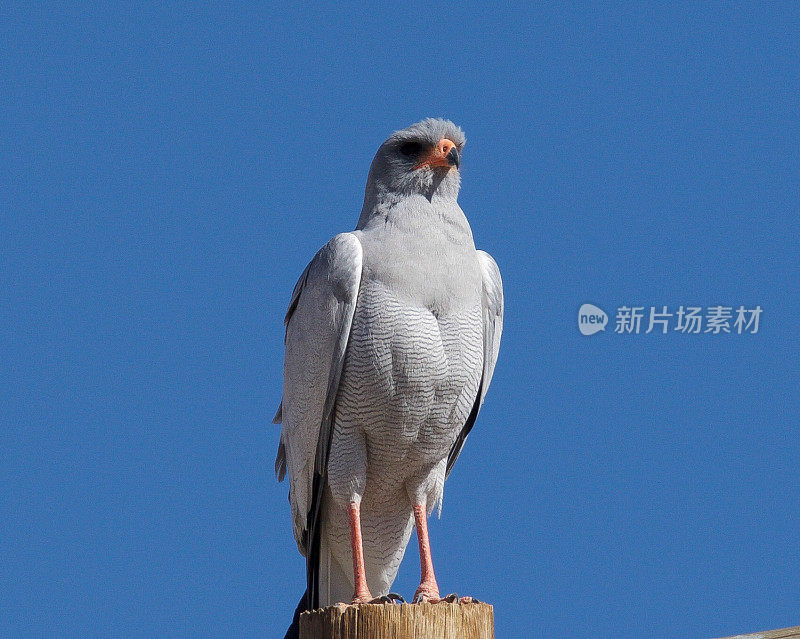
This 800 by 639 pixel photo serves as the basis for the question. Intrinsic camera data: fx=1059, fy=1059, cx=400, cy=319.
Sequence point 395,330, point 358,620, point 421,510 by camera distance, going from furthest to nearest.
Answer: point 421,510 → point 395,330 → point 358,620

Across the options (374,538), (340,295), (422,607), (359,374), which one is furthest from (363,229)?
(422,607)

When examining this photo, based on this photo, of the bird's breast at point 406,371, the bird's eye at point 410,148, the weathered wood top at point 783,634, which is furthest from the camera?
the bird's eye at point 410,148

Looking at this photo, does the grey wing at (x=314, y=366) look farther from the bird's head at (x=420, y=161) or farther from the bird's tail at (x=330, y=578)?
the bird's head at (x=420, y=161)

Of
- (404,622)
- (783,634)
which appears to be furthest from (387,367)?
(783,634)

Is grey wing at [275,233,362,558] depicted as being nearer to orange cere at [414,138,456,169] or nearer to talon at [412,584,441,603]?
orange cere at [414,138,456,169]

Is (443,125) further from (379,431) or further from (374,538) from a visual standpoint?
(374,538)

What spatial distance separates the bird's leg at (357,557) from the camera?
6750 mm

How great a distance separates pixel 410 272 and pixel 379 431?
1.08 m

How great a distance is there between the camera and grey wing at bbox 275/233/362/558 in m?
7.03

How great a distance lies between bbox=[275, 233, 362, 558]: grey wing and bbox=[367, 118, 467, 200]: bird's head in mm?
519

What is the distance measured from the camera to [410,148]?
745cm

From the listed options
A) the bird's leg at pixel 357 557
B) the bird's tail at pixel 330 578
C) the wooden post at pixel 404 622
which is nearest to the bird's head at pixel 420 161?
the bird's leg at pixel 357 557

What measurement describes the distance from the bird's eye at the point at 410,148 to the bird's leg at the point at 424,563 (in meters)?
2.47

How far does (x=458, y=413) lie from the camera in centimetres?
721
